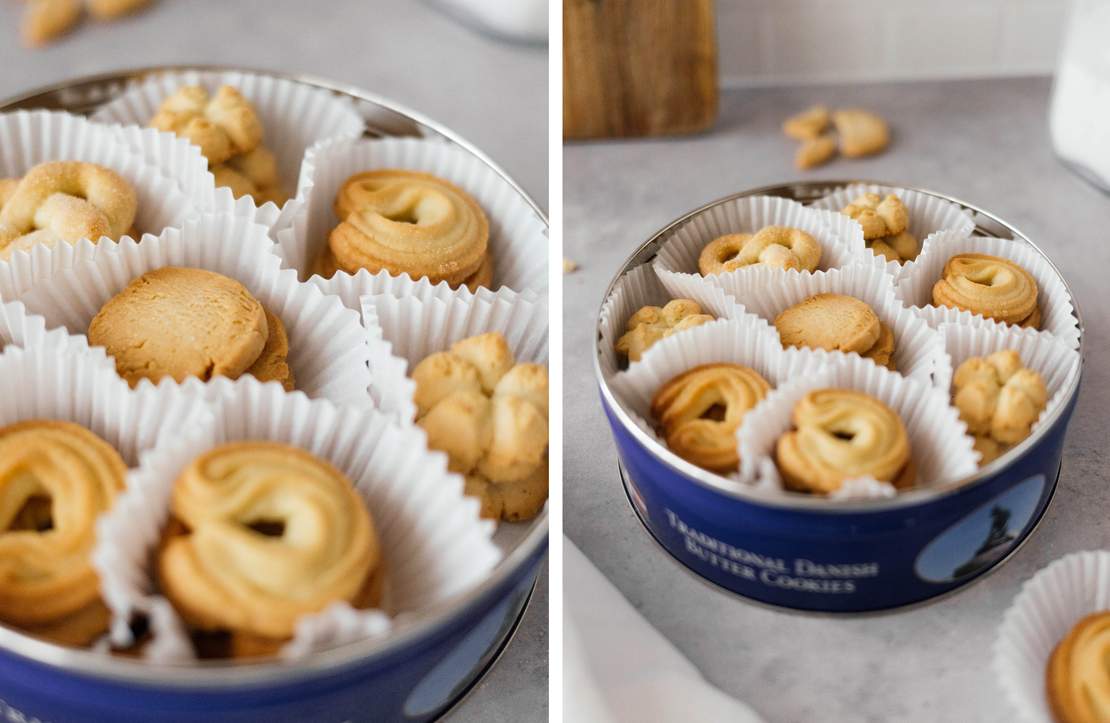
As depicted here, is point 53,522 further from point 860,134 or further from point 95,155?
point 860,134

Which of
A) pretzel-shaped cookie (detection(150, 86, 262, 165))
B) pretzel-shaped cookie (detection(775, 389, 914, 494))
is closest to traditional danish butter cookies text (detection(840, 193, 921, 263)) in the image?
pretzel-shaped cookie (detection(775, 389, 914, 494))

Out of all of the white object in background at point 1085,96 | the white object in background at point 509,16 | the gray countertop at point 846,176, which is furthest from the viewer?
the white object in background at point 509,16

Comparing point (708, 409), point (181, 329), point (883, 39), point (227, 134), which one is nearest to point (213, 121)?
point (227, 134)

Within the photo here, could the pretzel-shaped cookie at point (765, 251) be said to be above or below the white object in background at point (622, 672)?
above

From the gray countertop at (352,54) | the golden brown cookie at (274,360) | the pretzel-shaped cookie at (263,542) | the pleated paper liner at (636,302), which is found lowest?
the gray countertop at (352,54)

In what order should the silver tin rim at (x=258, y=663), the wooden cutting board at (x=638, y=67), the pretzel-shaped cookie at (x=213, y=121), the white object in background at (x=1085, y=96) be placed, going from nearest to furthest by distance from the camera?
the silver tin rim at (x=258, y=663), the pretzel-shaped cookie at (x=213, y=121), the white object in background at (x=1085, y=96), the wooden cutting board at (x=638, y=67)

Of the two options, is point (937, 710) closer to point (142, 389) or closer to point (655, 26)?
point (142, 389)

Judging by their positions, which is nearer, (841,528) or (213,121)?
(841,528)

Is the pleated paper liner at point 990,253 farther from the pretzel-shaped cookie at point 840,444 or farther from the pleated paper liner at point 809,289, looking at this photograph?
the pretzel-shaped cookie at point 840,444

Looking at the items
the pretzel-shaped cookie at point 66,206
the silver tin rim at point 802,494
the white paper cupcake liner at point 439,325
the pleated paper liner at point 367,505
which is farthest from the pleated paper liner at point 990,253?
the pretzel-shaped cookie at point 66,206
